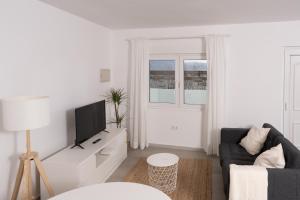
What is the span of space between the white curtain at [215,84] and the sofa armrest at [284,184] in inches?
91.3

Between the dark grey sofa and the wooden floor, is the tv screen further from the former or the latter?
the dark grey sofa

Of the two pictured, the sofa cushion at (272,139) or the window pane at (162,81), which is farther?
the window pane at (162,81)

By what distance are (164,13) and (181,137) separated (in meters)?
2.62

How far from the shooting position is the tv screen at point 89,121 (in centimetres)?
359

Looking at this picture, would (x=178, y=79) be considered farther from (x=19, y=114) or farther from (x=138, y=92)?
(x=19, y=114)

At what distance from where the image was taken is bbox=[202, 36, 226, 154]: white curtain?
186 inches

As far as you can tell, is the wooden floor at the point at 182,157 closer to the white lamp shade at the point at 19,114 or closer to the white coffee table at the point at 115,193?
the white coffee table at the point at 115,193

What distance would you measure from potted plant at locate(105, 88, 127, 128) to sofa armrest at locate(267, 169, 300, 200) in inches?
130

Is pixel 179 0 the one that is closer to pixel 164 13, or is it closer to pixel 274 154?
pixel 164 13

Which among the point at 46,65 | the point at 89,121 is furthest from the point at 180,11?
the point at 89,121

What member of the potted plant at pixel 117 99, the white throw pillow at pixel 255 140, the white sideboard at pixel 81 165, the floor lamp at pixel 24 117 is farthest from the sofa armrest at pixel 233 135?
the floor lamp at pixel 24 117

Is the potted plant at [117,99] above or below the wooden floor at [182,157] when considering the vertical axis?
above

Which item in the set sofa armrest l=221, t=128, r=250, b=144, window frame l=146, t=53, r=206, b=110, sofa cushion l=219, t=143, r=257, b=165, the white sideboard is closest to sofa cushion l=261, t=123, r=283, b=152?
sofa cushion l=219, t=143, r=257, b=165

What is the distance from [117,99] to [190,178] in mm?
2255
